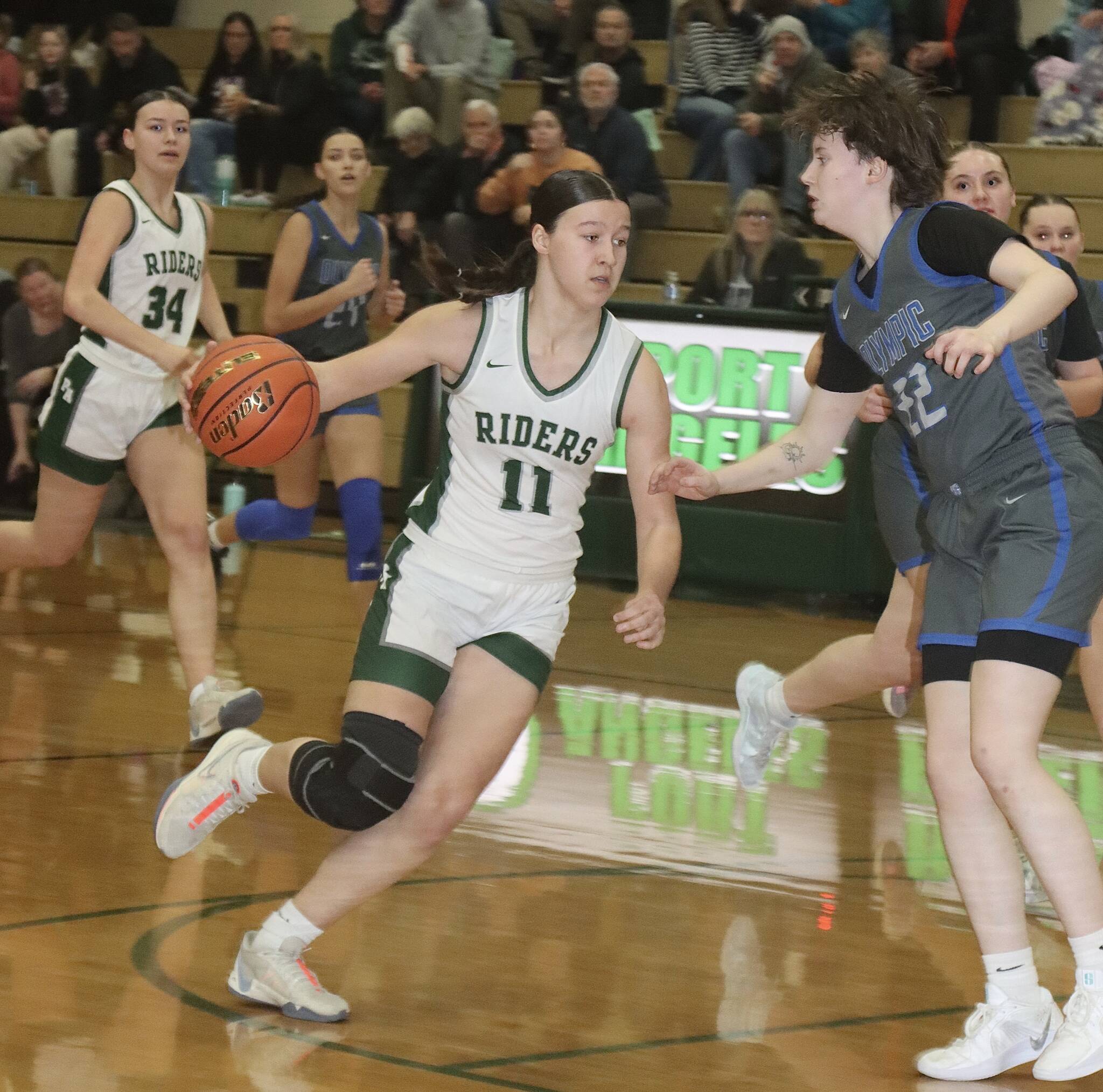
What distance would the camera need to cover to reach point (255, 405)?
363 centimetres

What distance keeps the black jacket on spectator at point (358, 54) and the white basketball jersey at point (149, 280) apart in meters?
7.74

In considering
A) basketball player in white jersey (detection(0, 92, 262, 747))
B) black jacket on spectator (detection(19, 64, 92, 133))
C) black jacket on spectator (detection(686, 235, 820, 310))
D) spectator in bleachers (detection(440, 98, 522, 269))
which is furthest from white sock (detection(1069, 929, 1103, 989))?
black jacket on spectator (detection(19, 64, 92, 133))

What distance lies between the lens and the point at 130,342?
5301 millimetres

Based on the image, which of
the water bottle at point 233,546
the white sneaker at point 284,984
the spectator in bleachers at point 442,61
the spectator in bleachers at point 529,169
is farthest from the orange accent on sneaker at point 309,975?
the spectator in bleachers at point 442,61

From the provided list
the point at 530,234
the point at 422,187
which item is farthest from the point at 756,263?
the point at 530,234

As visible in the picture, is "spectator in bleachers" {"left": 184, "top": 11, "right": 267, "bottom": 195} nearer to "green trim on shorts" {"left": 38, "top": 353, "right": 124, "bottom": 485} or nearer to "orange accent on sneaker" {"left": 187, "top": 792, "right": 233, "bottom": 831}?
"green trim on shorts" {"left": 38, "top": 353, "right": 124, "bottom": 485}

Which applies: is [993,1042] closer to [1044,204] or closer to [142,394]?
[1044,204]

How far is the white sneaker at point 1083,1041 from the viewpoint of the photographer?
10.1 feet

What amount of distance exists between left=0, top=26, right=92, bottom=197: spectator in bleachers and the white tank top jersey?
11.3m

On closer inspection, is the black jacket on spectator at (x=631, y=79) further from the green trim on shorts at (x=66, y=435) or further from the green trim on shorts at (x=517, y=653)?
the green trim on shorts at (x=517, y=653)

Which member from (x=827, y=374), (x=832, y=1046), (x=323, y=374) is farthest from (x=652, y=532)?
(x=832, y=1046)

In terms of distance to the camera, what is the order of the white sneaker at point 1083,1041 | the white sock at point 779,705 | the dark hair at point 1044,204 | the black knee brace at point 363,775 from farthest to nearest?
1. the white sock at point 779,705
2. the dark hair at point 1044,204
3. the black knee brace at point 363,775
4. the white sneaker at point 1083,1041

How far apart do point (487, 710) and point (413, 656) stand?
18cm

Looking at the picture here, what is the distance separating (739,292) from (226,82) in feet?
18.1
